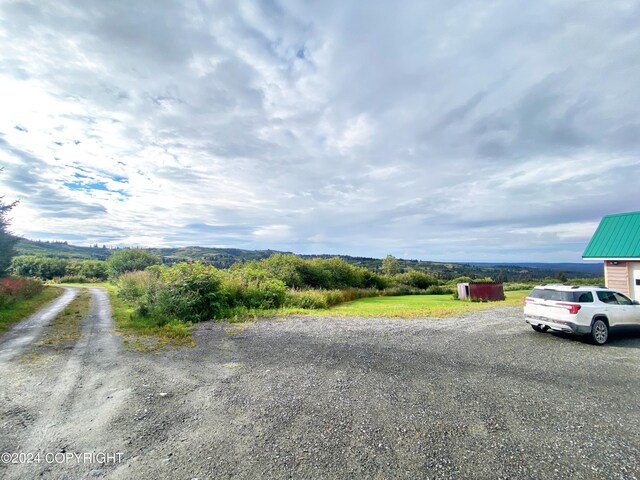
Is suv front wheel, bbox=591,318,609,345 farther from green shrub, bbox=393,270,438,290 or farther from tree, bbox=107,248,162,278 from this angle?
tree, bbox=107,248,162,278

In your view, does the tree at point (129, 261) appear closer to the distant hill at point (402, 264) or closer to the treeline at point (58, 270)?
the distant hill at point (402, 264)

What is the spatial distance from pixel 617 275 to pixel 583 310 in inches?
395

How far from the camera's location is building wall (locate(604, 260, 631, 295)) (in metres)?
15.1

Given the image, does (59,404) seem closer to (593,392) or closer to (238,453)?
(238,453)

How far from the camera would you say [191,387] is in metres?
5.62

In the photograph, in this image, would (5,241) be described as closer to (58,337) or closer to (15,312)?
(15,312)

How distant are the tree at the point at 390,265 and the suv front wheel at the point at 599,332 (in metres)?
53.7

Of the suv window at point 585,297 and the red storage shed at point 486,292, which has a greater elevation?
the suv window at point 585,297

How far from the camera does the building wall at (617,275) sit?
49.4 ft

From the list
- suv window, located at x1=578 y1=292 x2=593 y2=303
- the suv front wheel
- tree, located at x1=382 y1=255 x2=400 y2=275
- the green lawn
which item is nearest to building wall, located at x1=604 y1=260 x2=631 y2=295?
the green lawn

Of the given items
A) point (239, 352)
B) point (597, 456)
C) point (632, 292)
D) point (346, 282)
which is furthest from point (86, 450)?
point (346, 282)

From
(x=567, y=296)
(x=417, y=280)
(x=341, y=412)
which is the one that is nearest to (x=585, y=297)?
(x=567, y=296)

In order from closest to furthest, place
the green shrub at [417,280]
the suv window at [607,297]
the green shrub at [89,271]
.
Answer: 1. the suv window at [607,297]
2. the green shrub at [417,280]
3. the green shrub at [89,271]

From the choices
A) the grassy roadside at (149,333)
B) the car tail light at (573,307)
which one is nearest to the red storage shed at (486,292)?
the car tail light at (573,307)
